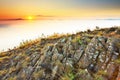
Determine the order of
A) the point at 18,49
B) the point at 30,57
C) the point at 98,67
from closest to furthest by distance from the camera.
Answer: the point at 98,67
the point at 30,57
the point at 18,49

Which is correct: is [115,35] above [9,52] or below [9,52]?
above

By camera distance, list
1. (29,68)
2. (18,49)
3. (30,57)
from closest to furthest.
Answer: (29,68) → (30,57) → (18,49)

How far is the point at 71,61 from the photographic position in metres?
14.7

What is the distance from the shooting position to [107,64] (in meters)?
14.1

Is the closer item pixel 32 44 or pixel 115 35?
pixel 115 35

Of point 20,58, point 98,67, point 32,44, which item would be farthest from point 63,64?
point 32,44

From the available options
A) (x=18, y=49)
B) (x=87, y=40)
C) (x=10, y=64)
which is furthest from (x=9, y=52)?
(x=87, y=40)

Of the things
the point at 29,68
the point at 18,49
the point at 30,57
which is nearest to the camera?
the point at 29,68

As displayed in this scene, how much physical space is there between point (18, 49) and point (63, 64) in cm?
610

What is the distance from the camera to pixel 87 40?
633 inches

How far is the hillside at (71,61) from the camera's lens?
13.8m

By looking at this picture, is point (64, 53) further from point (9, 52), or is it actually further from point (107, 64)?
point (9, 52)

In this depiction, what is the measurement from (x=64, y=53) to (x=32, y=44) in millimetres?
5065

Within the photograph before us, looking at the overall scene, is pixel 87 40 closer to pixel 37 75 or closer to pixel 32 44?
pixel 37 75
